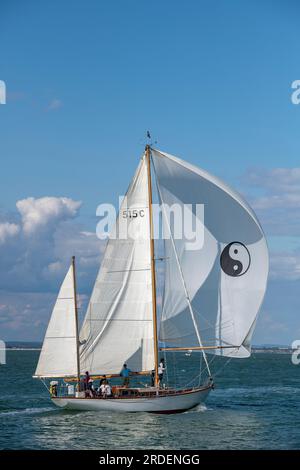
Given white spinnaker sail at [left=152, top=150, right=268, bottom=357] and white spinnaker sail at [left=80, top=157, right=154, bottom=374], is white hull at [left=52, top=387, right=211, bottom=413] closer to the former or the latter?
white spinnaker sail at [left=80, top=157, right=154, bottom=374]

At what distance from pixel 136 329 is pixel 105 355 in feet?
6.96

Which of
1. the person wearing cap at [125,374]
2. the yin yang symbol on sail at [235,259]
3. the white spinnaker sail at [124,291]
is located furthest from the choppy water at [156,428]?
the yin yang symbol on sail at [235,259]

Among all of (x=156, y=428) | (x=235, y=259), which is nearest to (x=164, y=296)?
(x=235, y=259)

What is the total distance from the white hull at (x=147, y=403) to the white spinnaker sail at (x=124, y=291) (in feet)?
7.27

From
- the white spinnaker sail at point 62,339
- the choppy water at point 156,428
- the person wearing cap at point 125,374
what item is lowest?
the choppy water at point 156,428

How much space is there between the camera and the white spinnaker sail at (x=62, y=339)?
129ft

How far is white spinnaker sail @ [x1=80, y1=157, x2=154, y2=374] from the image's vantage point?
39.2m

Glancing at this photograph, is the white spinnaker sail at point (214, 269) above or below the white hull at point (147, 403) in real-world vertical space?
above

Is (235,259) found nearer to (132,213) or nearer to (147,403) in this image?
(132,213)

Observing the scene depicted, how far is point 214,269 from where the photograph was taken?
126 ft

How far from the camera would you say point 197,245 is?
127 ft

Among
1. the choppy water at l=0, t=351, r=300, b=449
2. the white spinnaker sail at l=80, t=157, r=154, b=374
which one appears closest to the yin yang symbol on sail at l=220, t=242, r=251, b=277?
the white spinnaker sail at l=80, t=157, r=154, b=374

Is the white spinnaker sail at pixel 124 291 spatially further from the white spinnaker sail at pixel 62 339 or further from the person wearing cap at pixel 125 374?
the white spinnaker sail at pixel 62 339
